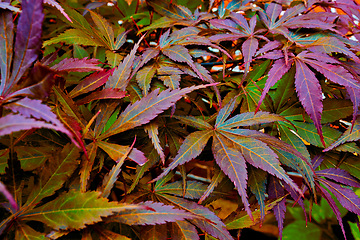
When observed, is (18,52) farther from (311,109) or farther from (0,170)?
(311,109)

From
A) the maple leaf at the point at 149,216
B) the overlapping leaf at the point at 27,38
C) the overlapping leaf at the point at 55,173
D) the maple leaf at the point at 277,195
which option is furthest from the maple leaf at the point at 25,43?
the maple leaf at the point at 277,195

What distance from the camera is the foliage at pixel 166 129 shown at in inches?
14.6

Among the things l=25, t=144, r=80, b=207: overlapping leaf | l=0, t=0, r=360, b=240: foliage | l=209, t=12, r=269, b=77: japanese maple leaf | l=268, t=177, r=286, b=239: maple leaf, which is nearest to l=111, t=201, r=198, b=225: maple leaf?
l=0, t=0, r=360, b=240: foliage

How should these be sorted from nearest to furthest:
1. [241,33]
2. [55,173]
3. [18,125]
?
[18,125], [55,173], [241,33]

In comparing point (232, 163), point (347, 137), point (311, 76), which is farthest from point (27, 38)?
point (347, 137)

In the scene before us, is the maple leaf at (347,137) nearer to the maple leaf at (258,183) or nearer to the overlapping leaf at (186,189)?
the maple leaf at (258,183)

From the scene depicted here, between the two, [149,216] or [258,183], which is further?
[258,183]

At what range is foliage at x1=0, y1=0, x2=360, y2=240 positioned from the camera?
370mm

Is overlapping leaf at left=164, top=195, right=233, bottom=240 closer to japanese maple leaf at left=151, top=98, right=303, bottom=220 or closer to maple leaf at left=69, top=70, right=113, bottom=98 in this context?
japanese maple leaf at left=151, top=98, right=303, bottom=220

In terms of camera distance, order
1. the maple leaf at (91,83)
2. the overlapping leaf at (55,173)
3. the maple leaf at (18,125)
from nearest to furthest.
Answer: the maple leaf at (18,125) → the overlapping leaf at (55,173) → the maple leaf at (91,83)

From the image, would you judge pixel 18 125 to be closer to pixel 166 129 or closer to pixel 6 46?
pixel 6 46

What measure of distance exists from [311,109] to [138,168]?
362 millimetres

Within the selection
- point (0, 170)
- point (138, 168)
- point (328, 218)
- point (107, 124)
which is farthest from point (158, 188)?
point (328, 218)

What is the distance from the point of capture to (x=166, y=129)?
0.56 m
